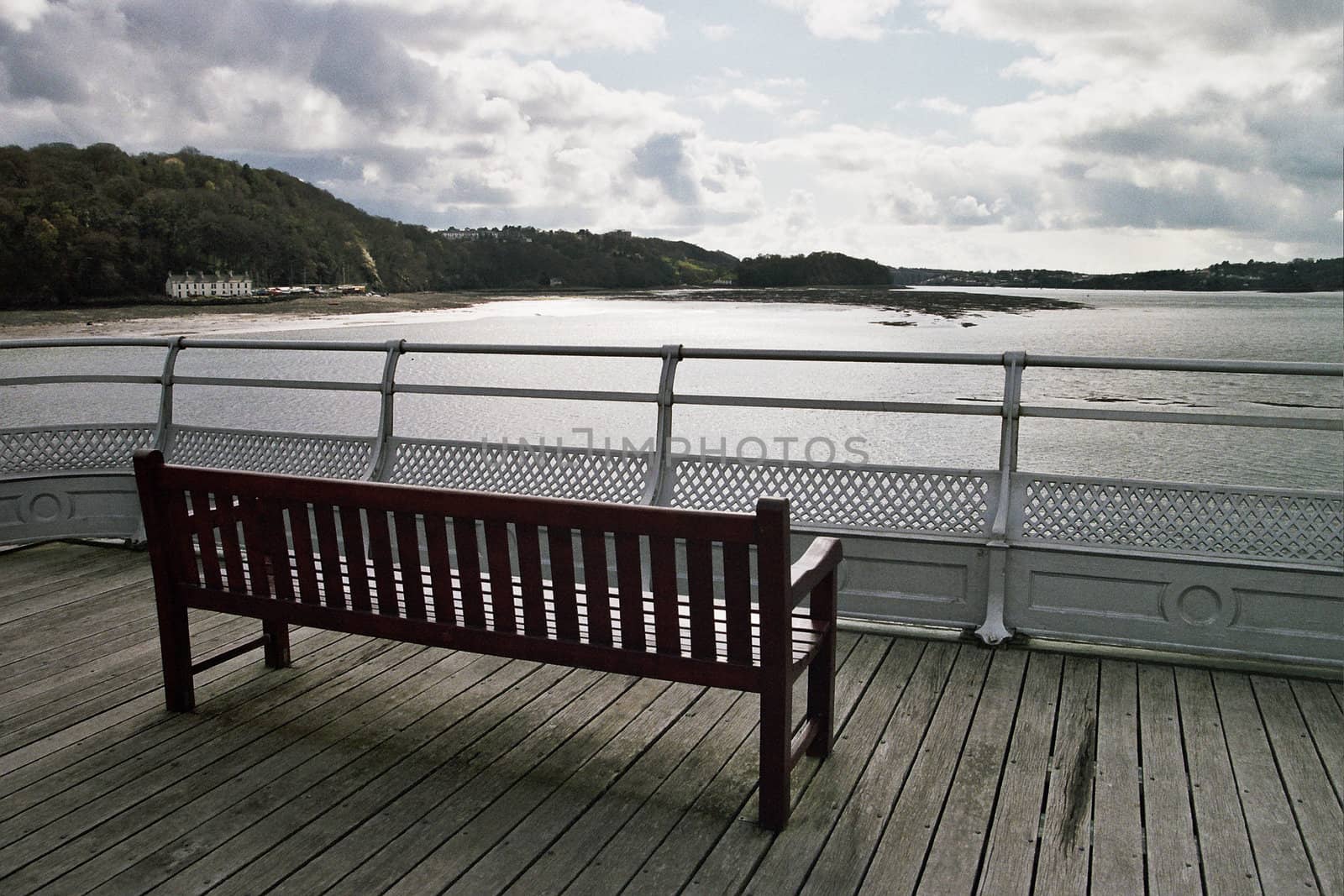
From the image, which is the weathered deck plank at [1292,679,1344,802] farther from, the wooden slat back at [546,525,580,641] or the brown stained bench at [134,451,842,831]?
the wooden slat back at [546,525,580,641]

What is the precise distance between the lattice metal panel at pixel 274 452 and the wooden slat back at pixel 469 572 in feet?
6.71

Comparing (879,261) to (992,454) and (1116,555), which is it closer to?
(992,454)

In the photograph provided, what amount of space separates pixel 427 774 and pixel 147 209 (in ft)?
37.7

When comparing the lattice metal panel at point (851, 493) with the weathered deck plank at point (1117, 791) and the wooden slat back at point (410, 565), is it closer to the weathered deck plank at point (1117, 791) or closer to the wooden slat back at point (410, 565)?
the weathered deck plank at point (1117, 791)

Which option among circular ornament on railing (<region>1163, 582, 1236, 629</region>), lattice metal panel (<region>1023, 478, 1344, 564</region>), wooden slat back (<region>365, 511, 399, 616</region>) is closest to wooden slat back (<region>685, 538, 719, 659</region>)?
wooden slat back (<region>365, 511, 399, 616</region>)

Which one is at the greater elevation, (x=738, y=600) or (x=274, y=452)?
(x=738, y=600)

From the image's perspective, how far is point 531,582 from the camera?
7.44ft

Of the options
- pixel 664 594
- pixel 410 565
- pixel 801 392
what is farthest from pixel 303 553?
pixel 801 392

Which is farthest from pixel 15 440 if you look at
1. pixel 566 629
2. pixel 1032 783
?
pixel 1032 783

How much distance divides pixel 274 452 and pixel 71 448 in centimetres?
96

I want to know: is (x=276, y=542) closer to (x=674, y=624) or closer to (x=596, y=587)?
(x=596, y=587)

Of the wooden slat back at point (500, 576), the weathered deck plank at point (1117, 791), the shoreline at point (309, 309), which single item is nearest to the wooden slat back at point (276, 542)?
the wooden slat back at point (500, 576)

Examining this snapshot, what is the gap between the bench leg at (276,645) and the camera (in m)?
3.04

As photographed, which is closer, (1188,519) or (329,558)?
(329,558)
